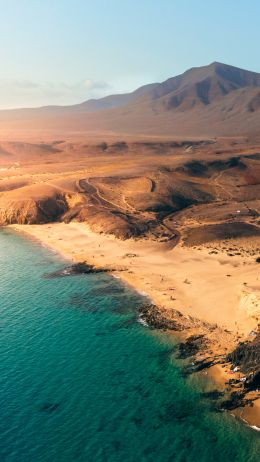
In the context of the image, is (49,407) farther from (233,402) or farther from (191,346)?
(191,346)

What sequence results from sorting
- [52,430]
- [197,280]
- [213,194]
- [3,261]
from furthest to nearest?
1. [213,194]
2. [3,261]
3. [197,280]
4. [52,430]

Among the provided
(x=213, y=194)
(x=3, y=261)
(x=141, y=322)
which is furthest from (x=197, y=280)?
(x=213, y=194)

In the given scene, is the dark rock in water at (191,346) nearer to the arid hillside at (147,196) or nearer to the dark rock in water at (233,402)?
the dark rock in water at (233,402)

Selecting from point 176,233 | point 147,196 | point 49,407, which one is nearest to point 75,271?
point 176,233

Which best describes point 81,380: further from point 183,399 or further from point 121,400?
point 183,399

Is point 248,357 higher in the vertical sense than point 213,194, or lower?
lower

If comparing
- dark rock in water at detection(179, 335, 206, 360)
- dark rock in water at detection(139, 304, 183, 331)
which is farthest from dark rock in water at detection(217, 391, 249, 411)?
dark rock in water at detection(139, 304, 183, 331)

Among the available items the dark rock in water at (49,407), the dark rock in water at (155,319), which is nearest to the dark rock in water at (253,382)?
the dark rock in water at (155,319)
